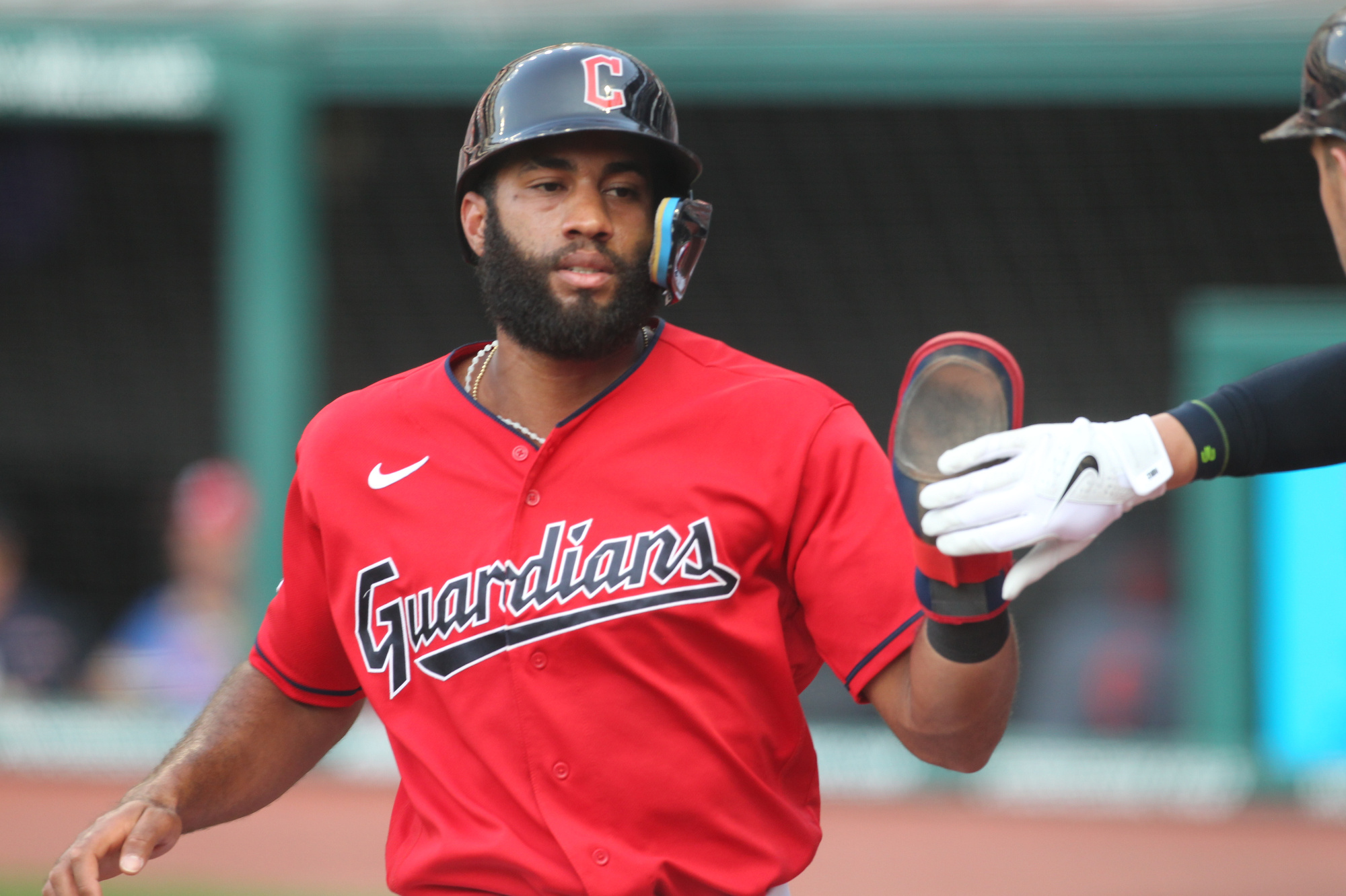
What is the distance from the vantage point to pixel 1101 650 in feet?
23.4

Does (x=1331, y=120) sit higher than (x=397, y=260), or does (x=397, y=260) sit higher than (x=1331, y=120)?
(x=1331, y=120)

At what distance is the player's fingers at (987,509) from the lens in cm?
161

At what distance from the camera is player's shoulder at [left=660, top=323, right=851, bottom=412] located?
2082 millimetres

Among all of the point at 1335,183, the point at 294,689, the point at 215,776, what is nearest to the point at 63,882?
the point at 215,776

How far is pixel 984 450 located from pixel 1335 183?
0.57 metres

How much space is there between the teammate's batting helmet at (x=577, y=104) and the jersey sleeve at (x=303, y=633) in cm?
63

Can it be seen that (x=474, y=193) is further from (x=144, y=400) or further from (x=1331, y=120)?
(x=144, y=400)

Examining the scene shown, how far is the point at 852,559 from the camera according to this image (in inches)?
76.8

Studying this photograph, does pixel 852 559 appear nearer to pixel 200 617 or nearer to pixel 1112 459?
pixel 1112 459

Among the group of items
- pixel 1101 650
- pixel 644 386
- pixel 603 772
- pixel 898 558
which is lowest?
pixel 1101 650

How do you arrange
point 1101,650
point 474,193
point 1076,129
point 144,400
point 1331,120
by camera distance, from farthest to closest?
point 144,400
point 1076,129
point 1101,650
point 474,193
point 1331,120

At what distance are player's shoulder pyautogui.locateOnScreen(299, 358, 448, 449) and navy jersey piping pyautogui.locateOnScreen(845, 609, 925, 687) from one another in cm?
78

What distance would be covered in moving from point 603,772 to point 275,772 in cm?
65

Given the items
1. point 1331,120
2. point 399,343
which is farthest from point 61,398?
point 1331,120
